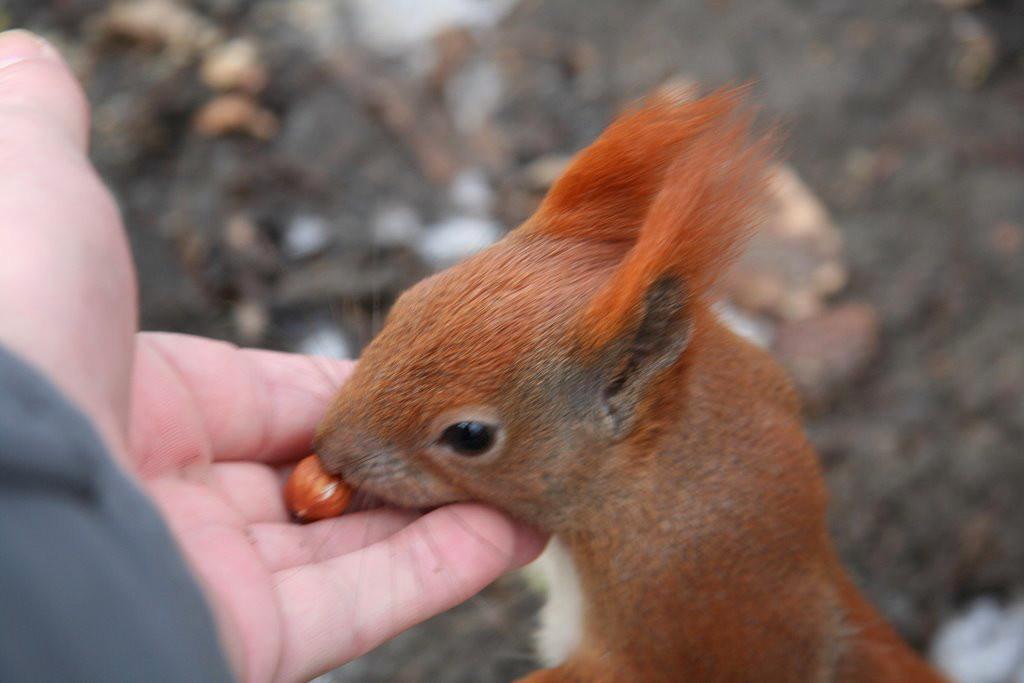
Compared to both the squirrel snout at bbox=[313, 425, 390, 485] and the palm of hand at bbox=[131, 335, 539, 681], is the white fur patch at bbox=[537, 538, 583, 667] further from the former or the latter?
the squirrel snout at bbox=[313, 425, 390, 485]

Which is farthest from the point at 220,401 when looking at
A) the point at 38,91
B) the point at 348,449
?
the point at 38,91

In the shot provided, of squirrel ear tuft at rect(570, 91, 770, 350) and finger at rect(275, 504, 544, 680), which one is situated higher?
squirrel ear tuft at rect(570, 91, 770, 350)

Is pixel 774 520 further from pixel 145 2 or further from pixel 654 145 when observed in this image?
pixel 145 2

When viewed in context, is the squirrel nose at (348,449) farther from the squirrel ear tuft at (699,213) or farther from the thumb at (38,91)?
the thumb at (38,91)

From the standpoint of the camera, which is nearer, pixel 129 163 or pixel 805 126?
pixel 129 163

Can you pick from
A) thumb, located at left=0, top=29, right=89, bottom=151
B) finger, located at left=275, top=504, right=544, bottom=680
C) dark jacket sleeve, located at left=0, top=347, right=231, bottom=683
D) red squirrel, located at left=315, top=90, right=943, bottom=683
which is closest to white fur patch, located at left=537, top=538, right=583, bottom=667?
red squirrel, located at left=315, top=90, right=943, bottom=683

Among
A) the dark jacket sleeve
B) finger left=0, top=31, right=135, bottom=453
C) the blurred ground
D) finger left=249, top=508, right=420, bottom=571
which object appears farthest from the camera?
the blurred ground

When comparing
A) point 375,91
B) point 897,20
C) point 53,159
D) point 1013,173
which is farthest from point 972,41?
point 53,159
